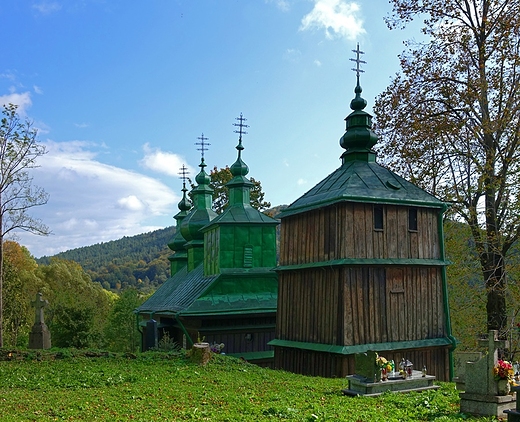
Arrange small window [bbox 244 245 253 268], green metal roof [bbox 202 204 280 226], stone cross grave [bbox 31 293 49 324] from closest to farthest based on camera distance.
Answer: stone cross grave [bbox 31 293 49 324] < small window [bbox 244 245 253 268] < green metal roof [bbox 202 204 280 226]

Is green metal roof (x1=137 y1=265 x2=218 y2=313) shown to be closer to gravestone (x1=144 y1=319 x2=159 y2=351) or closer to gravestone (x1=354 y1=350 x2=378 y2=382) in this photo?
gravestone (x1=144 y1=319 x2=159 y2=351)

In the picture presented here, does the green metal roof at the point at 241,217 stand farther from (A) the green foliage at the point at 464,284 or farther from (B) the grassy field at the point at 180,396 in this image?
(B) the grassy field at the point at 180,396

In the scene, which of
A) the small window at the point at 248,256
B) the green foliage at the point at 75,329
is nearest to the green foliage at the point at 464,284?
the small window at the point at 248,256

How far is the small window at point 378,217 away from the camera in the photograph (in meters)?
16.8

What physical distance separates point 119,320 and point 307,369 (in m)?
26.9

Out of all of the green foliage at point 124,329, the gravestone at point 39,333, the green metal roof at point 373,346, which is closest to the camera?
the green metal roof at point 373,346

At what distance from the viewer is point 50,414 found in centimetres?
934

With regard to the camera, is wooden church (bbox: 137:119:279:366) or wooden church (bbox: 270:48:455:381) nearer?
wooden church (bbox: 270:48:455:381)

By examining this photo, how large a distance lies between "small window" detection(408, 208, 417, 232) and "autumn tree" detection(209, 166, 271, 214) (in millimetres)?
22250

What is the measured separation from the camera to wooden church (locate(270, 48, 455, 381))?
16.0 m

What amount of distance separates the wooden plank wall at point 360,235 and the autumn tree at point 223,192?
2083 centimetres

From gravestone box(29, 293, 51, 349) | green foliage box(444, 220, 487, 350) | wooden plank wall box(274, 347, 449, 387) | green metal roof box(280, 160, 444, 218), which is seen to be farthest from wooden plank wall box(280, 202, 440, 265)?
gravestone box(29, 293, 51, 349)

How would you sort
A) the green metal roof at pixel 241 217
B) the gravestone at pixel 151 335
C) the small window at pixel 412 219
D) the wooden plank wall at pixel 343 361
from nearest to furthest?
1. the wooden plank wall at pixel 343 361
2. the small window at pixel 412 219
3. the gravestone at pixel 151 335
4. the green metal roof at pixel 241 217

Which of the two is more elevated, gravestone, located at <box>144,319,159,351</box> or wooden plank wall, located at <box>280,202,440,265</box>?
wooden plank wall, located at <box>280,202,440,265</box>
